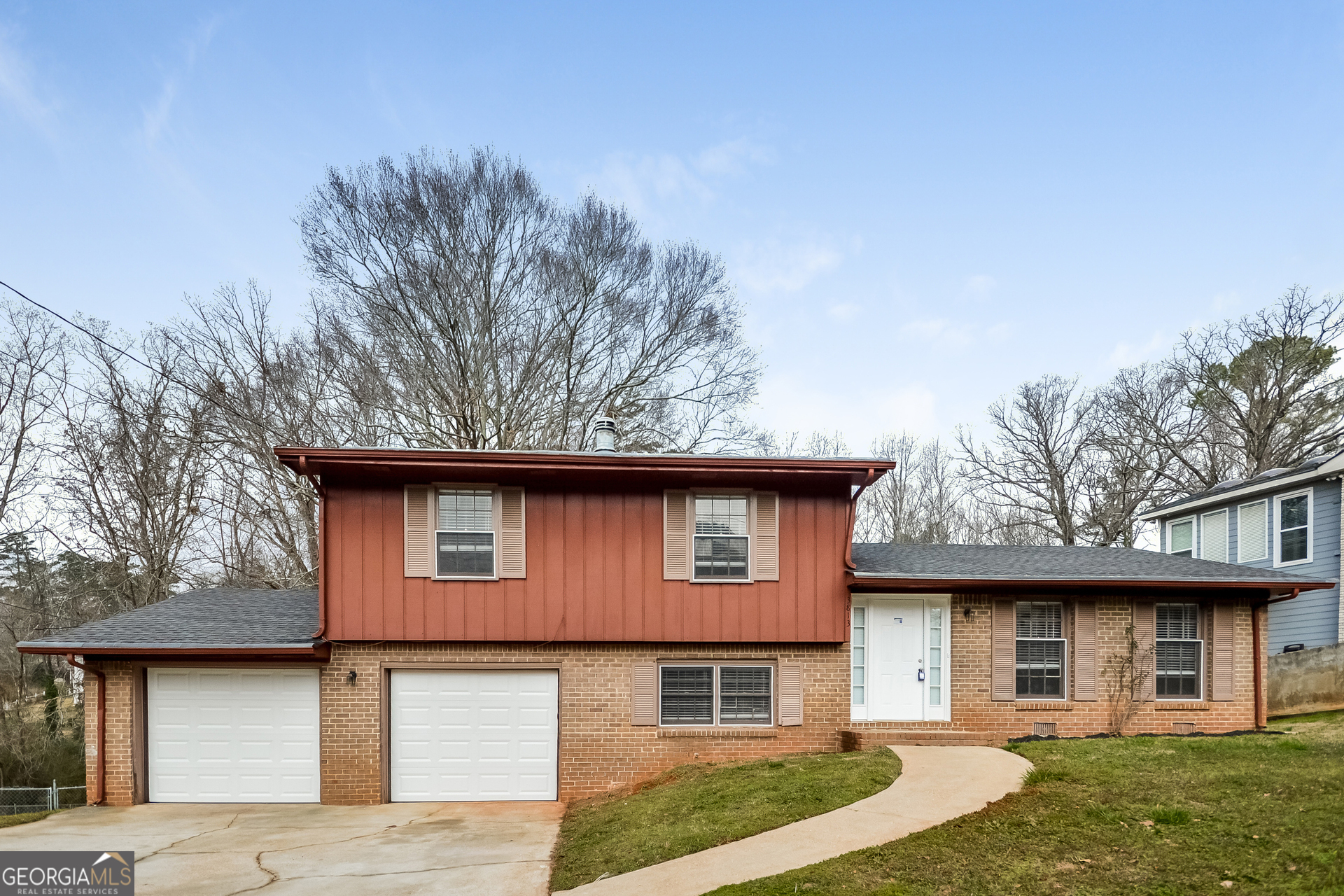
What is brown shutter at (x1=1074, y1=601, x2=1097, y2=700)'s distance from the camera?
36.5 ft

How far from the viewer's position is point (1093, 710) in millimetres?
11133

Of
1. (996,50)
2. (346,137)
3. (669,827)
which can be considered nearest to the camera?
(669,827)

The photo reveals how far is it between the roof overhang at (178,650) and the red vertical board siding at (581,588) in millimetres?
450

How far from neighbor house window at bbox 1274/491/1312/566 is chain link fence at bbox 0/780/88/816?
74.0 feet

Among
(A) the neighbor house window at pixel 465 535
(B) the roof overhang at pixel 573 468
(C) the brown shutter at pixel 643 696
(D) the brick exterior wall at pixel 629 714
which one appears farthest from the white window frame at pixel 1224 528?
(A) the neighbor house window at pixel 465 535

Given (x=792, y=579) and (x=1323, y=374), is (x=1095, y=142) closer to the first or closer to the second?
(x=792, y=579)

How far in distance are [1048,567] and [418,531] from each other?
30.9 ft

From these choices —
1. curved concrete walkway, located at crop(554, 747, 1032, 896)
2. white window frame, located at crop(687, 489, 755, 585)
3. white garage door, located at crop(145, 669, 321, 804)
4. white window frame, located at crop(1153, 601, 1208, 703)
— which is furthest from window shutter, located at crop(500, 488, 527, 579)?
white window frame, located at crop(1153, 601, 1208, 703)

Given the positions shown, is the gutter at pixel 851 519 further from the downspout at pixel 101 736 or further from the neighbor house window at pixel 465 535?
the downspout at pixel 101 736

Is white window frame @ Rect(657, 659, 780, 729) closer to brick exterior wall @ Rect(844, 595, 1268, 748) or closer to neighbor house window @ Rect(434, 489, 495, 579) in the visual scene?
brick exterior wall @ Rect(844, 595, 1268, 748)

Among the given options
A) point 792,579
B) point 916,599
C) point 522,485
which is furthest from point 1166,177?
point 522,485

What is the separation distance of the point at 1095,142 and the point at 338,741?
17523mm

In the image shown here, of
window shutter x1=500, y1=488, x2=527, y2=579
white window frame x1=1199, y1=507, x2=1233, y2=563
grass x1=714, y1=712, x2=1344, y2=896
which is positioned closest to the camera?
grass x1=714, y1=712, x2=1344, y2=896

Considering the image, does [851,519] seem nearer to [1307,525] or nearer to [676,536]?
[676,536]
